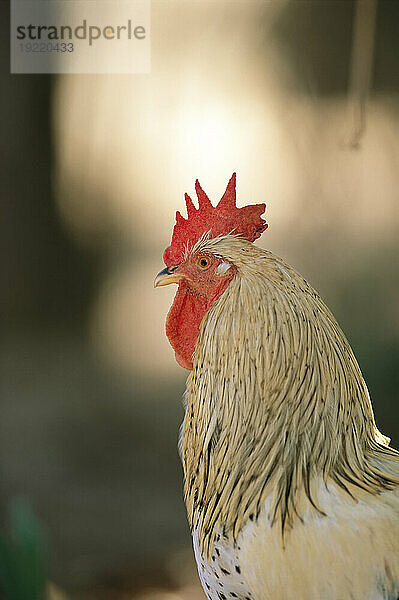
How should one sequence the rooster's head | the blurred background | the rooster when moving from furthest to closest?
the blurred background < the rooster's head < the rooster

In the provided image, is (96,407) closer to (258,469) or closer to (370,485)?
(258,469)

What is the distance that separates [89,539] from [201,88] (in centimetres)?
115

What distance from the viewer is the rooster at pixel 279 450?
880 mm

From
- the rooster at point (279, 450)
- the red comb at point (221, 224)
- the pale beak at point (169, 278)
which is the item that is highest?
the red comb at point (221, 224)

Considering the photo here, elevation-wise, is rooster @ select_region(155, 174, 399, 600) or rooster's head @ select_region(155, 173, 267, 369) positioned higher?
rooster's head @ select_region(155, 173, 267, 369)

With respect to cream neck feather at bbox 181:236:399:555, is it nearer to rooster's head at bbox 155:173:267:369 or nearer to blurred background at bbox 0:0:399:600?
rooster's head at bbox 155:173:267:369

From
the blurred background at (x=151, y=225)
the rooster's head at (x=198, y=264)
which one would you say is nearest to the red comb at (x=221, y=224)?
the rooster's head at (x=198, y=264)

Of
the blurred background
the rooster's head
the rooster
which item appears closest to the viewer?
the rooster

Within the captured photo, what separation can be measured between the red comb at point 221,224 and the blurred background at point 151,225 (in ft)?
1.33

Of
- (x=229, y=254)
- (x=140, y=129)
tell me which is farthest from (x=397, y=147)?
(x=229, y=254)

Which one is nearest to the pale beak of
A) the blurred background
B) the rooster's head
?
the rooster's head

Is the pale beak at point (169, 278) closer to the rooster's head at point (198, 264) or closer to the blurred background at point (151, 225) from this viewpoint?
the rooster's head at point (198, 264)

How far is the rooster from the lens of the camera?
880 millimetres

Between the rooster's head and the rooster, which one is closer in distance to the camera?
the rooster
